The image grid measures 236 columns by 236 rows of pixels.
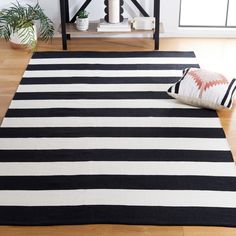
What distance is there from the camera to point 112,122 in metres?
3.03

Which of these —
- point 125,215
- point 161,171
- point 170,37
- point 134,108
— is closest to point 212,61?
point 170,37

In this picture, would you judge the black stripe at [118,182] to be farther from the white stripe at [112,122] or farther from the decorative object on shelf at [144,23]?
the decorative object on shelf at [144,23]

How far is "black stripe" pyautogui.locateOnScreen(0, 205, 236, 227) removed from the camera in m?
Result: 2.25

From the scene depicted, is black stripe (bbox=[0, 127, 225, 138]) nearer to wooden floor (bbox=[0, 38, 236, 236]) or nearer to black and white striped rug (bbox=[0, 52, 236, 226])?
black and white striped rug (bbox=[0, 52, 236, 226])

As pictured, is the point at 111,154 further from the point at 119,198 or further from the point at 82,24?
the point at 82,24

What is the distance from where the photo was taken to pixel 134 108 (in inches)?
126

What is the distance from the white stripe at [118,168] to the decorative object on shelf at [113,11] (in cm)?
183

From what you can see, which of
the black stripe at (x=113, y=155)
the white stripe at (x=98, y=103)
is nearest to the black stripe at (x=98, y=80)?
the white stripe at (x=98, y=103)

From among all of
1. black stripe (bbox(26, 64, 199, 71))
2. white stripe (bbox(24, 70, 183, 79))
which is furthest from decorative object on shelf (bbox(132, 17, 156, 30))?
white stripe (bbox(24, 70, 183, 79))

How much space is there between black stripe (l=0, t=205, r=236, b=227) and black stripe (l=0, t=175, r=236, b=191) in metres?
0.15

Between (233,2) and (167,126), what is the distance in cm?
200

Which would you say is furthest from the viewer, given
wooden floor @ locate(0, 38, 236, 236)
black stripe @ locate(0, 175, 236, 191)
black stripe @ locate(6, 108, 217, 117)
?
black stripe @ locate(6, 108, 217, 117)

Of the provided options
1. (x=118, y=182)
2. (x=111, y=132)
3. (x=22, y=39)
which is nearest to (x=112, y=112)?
(x=111, y=132)

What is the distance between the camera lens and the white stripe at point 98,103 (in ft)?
10.6
